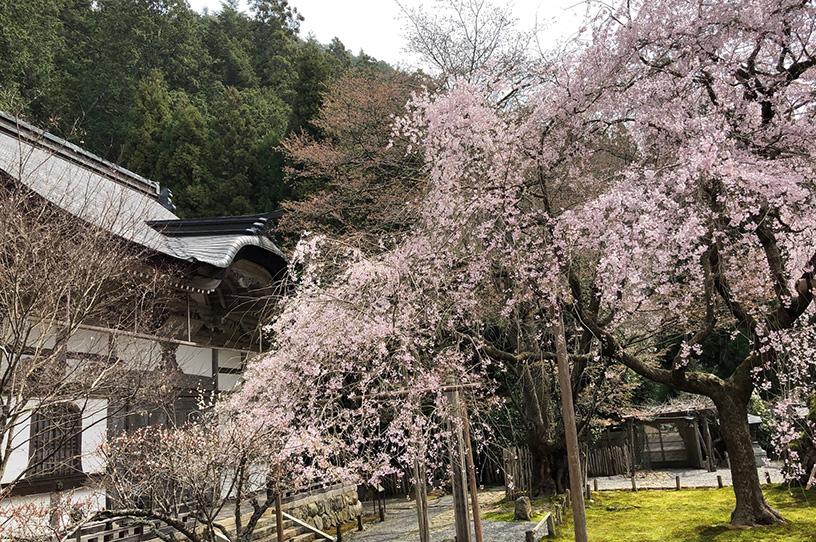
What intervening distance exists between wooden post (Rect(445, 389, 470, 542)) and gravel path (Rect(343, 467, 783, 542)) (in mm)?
2595

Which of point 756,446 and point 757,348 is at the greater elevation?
point 757,348

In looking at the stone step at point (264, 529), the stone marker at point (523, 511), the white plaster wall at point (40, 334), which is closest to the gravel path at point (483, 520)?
the stone marker at point (523, 511)

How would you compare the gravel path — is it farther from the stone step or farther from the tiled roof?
the tiled roof

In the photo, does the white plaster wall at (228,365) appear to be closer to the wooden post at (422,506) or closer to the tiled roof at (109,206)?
the tiled roof at (109,206)

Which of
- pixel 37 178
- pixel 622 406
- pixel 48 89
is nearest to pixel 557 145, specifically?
pixel 37 178

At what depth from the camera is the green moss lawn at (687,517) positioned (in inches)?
276

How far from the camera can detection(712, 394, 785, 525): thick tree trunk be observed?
7.17m

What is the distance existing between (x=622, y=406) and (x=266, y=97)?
18792mm

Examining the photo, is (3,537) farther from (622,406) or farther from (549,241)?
(622,406)

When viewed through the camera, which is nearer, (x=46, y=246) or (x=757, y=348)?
(x=46, y=246)

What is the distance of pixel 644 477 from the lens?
1513 cm

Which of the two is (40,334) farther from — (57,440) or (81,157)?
(81,157)

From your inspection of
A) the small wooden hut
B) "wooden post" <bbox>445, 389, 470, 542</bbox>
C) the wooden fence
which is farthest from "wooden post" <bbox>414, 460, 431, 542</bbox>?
the wooden fence

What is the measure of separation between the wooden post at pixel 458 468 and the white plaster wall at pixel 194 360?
508cm
